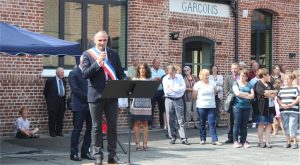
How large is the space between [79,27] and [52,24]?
0.85 m

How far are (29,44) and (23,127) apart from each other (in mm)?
3874

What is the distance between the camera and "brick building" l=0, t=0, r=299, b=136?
1408 centimetres

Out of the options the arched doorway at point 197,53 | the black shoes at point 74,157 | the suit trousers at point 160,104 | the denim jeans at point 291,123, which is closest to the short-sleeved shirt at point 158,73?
the suit trousers at point 160,104

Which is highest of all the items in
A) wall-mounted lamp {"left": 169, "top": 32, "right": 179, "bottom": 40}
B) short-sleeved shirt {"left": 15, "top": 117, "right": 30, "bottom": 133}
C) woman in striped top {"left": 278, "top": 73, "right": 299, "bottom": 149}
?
wall-mounted lamp {"left": 169, "top": 32, "right": 179, "bottom": 40}

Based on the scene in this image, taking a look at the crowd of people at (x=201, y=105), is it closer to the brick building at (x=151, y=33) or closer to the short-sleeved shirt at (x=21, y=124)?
the short-sleeved shirt at (x=21, y=124)

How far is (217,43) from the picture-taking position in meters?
18.5

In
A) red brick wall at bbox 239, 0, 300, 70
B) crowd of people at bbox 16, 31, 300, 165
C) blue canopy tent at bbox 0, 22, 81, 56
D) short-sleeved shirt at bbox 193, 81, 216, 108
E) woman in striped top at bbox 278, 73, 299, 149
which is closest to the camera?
blue canopy tent at bbox 0, 22, 81, 56

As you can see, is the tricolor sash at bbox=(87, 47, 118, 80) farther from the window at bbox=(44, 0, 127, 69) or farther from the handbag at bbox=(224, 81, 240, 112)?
the window at bbox=(44, 0, 127, 69)

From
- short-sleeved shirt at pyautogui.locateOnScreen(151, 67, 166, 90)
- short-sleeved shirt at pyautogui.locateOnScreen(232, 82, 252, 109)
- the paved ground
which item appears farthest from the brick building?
short-sleeved shirt at pyautogui.locateOnScreen(232, 82, 252, 109)

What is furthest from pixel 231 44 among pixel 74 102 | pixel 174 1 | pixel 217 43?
pixel 74 102

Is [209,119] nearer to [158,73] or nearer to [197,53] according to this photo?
[158,73]

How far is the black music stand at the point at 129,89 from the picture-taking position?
8305mm

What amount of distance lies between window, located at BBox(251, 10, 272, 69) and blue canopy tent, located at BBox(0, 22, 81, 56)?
10.4 m

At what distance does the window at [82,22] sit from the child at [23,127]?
1.54 metres
